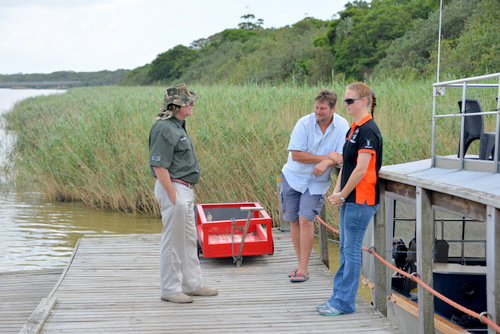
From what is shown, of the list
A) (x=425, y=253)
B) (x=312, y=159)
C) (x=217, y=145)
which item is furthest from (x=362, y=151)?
(x=217, y=145)

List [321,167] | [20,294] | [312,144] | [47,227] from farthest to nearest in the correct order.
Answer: [47,227] < [20,294] < [312,144] < [321,167]

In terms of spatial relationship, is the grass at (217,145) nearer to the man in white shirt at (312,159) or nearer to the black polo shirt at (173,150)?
the man in white shirt at (312,159)

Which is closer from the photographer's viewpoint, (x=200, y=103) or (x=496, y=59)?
(x=200, y=103)

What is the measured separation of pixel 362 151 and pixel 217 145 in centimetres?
622

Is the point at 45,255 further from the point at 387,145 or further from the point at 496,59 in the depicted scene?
the point at 496,59

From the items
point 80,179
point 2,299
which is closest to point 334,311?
point 2,299

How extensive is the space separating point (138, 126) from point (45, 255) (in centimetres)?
353

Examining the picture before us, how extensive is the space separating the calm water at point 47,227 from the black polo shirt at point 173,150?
4660mm

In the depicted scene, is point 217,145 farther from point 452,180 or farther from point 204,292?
point 452,180

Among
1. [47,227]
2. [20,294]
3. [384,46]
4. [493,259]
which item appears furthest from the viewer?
[384,46]

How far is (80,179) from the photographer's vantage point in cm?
1182

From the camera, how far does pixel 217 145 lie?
9.68m

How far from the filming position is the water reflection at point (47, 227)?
8.47 metres

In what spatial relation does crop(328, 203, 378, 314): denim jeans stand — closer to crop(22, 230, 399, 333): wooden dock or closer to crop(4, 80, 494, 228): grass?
crop(22, 230, 399, 333): wooden dock
